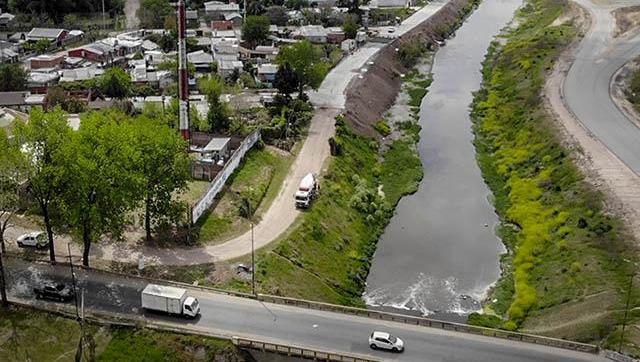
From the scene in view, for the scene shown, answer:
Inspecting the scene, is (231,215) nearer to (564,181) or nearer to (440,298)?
(440,298)

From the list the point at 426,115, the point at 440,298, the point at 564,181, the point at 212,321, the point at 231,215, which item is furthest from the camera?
the point at 426,115

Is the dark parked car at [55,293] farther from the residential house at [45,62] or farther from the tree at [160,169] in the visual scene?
the residential house at [45,62]

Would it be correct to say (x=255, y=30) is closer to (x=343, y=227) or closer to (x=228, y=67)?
(x=228, y=67)

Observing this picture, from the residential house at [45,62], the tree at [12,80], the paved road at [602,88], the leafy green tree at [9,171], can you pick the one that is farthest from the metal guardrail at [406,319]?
the residential house at [45,62]

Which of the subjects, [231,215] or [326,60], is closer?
[231,215]

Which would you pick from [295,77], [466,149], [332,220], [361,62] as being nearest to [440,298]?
[332,220]

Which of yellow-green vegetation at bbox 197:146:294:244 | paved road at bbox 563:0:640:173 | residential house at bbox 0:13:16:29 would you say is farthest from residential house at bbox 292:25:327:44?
yellow-green vegetation at bbox 197:146:294:244
